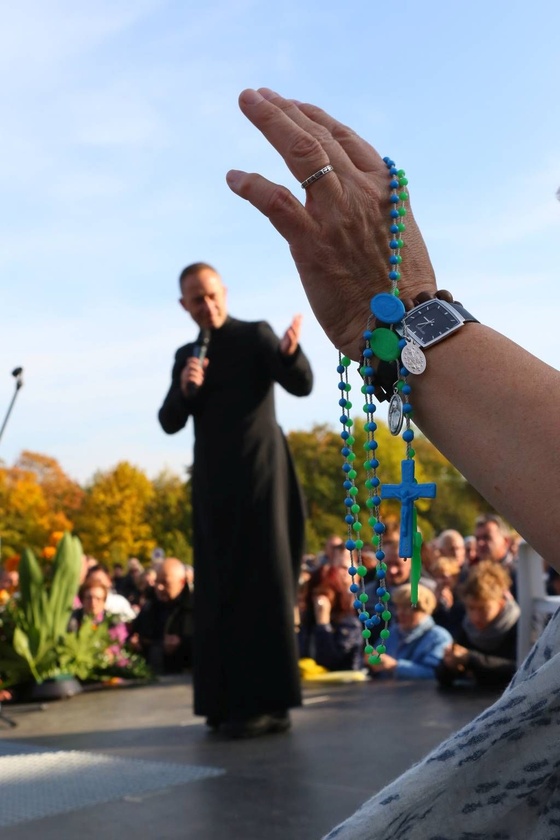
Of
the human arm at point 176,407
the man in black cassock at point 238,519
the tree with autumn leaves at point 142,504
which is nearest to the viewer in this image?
the man in black cassock at point 238,519

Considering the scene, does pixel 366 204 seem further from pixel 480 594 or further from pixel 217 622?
pixel 480 594

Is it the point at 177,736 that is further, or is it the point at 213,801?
the point at 177,736

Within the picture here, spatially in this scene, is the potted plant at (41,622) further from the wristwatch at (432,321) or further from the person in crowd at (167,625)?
the wristwatch at (432,321)

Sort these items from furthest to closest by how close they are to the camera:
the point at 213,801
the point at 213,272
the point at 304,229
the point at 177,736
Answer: the point at 213,272 < the point at 177,736 < the point at 213,801 < the point at 304,229

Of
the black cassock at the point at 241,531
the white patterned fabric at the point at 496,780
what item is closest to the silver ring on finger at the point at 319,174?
the white patterned fabric at the point at 496,780

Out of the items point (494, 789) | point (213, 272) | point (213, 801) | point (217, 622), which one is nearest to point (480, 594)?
point (217, 622)

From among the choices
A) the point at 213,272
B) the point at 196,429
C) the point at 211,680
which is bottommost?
the point at 211,680

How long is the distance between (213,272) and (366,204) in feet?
13.0

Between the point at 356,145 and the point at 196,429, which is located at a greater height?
the point at 196,429

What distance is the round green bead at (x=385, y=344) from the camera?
3.07ft

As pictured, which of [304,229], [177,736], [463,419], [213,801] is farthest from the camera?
[177,736]

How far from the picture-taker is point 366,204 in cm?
97

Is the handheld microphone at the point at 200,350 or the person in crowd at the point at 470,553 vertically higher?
the handheld microphone at the point at 200,350

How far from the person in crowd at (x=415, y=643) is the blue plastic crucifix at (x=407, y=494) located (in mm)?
5171
